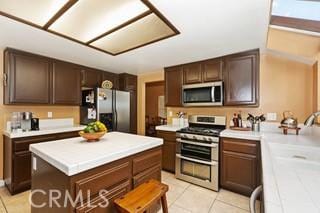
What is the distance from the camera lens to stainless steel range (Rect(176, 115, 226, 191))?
2575 millimetres

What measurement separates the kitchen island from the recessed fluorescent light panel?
1299 mm

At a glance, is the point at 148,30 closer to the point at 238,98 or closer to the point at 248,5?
the point at 248,5

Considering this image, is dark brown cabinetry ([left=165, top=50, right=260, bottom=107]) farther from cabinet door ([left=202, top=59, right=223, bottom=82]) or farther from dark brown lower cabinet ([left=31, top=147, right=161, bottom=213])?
dark brown lower cabinet ([left=31, top=147, right=161, bottom=213])

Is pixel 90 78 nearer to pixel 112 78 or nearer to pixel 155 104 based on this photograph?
pixel 112 78

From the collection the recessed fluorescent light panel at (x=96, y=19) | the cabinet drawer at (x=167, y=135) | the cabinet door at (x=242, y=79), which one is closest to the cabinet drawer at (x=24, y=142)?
the recessed fluorescent light panel at (x=96, y=19)

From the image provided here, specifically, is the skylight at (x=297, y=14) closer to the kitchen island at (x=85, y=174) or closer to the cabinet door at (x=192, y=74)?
the cabinet door at (x=192, y=74)

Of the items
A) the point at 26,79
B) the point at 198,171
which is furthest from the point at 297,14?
the point at 26,79

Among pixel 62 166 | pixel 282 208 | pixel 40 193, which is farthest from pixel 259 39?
pixel 40 193

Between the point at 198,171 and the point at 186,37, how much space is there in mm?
2090

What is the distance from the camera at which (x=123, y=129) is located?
397cm

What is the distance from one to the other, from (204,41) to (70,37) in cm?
181

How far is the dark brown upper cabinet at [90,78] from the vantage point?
11.7ft

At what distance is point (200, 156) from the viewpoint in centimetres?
271

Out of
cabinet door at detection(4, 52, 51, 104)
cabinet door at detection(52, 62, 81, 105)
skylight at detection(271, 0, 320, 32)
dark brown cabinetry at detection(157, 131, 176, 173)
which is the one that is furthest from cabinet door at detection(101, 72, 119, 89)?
skylight at detection(271, 0, 320, 32)
